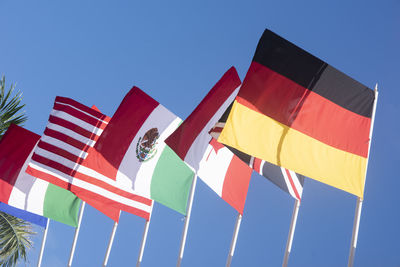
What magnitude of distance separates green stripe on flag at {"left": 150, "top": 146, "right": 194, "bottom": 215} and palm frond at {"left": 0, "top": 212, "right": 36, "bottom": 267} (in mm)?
8156

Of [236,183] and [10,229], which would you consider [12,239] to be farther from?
[236,183]

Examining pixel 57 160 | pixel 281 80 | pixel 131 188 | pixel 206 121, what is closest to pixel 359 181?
pixel 281 80

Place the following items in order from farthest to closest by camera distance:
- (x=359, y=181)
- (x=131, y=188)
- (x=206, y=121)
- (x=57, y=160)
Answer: (x=57, y=160)
(x=131, y=188)
(x=206, y=121)
(x=359, y=181)

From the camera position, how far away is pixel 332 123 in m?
9.65

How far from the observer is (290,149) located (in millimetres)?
9461

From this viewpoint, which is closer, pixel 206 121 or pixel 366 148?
pixel 366 148

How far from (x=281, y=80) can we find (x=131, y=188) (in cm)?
456

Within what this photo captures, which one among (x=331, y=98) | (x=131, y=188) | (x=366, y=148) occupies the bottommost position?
(x=131, y=188)

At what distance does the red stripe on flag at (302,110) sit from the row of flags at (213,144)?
0.02 metres

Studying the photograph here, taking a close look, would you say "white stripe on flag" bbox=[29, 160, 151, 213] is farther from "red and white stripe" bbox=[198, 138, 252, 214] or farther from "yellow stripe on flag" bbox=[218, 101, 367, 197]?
"yellow stripe on flag" bbox=[218, 101, 367, 197]

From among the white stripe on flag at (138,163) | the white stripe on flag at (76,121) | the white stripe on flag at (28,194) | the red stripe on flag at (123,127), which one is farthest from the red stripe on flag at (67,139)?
the white stripe on flag at (28,194)

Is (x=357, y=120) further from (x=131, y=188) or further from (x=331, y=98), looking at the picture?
(x=131, y=188)

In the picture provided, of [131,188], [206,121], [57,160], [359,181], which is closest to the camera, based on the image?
[359,181]

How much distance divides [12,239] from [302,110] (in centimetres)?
1258
